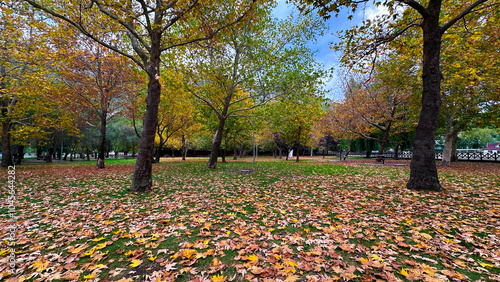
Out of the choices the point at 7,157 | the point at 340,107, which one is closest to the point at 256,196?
the point at 340,107

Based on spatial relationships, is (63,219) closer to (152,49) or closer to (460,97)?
(152,49)

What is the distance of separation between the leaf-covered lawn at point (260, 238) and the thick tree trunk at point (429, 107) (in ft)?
2.26

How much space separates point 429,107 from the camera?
661 centimetres

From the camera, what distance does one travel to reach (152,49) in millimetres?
7039

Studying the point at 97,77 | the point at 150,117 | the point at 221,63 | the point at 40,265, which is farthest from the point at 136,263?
the point at 97,77

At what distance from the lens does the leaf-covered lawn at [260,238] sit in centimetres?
258

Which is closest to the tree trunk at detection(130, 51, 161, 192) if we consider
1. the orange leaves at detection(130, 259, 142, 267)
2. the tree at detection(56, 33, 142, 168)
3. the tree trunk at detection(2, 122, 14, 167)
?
the orange leaves at detection(130, 259, 142, 267)

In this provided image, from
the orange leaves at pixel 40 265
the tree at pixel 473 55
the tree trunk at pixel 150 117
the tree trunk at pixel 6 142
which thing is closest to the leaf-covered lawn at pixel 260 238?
the orange leaves at pixel 40 265

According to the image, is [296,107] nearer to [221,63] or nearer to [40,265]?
[221,63]

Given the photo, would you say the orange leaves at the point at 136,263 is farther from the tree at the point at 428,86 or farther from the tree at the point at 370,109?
the tree at the point at 370,109

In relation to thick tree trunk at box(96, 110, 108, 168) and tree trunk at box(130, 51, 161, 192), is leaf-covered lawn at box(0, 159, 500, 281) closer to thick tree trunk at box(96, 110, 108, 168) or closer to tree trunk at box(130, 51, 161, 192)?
tree trunk at box(130, 51, 161, 192)

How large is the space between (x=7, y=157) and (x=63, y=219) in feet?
60.7

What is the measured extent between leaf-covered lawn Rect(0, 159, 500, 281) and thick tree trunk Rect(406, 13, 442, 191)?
69cm

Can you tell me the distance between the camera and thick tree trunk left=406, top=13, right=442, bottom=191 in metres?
6.44
